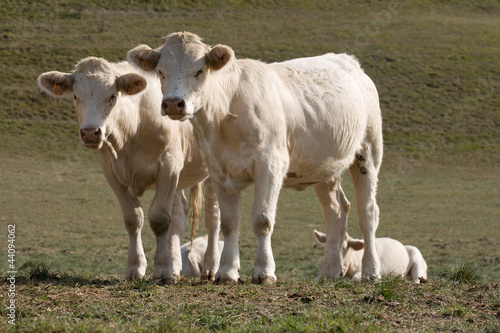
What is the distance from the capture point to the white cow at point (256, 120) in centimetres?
816

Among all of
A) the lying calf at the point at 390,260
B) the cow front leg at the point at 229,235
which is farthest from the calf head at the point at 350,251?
the cow front leg at the point at 229,235

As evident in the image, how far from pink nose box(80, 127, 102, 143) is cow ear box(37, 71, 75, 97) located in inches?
35.8

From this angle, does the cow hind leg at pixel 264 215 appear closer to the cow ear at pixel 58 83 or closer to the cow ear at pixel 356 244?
the cow ear at pixel 58 83

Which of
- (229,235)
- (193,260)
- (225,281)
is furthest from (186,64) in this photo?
(193,260)

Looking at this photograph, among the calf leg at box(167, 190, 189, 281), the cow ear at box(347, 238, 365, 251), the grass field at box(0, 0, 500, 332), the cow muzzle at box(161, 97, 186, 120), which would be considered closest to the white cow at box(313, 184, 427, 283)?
the cow ear at box(347, 238, 365, 251)

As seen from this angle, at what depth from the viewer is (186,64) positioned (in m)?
8.05

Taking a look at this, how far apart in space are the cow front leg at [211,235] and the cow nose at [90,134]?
287cm

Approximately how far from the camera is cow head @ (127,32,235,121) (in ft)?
26.0

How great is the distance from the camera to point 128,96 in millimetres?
9266

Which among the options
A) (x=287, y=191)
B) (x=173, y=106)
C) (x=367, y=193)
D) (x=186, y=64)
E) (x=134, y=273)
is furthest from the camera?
(x=287, y=191)

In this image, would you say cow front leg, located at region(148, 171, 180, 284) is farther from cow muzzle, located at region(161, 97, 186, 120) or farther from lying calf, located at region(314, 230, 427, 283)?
lying calf, located at region(314, 230, 427, 283)

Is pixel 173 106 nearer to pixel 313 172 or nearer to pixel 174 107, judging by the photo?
pixel 174 107

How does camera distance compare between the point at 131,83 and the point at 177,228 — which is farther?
the point at 177,228

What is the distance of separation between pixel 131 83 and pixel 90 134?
0.91m
